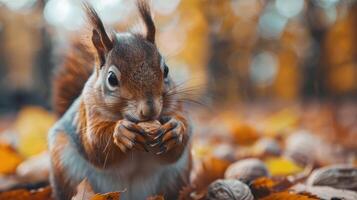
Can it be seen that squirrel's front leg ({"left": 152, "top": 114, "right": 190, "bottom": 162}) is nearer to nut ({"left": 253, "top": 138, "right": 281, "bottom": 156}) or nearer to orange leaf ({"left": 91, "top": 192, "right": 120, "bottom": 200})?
orange leaf ({"left": 91, "top": 192, "right": 120, "bottom": 200})

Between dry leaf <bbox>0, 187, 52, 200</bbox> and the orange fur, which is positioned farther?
the orange fur

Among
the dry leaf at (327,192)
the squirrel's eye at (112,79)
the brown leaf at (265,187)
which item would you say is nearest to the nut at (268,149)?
the brown leaf at (265,187)

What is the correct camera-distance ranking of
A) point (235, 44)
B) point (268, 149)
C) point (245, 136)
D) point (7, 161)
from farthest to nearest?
point (235, 44), point (245, 136), point (268, 149), point (7, 161)

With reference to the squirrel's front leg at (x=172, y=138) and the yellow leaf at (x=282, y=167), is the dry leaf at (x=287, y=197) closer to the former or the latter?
the squirrel's front leg at (x=172, y=138)

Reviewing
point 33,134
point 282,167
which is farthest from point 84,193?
point 33,134

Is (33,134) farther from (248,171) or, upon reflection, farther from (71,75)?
(248,171)

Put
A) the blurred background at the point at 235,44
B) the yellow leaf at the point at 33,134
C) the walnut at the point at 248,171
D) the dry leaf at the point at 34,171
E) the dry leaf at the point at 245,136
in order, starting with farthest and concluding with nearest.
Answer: the blurred background at the point at 235,44, the dry leaf at the point at 245,136, the yellow leaf at the point at 33,134, the dry leaf at the point at 34,171, the walnut at the point at 248,171

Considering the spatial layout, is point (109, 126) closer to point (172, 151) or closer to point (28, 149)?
point (172, 151)

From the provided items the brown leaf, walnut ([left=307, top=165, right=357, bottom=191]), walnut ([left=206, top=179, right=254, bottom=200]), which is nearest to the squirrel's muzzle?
walnut ([left=206, top=179, right=254, bottom=200])
